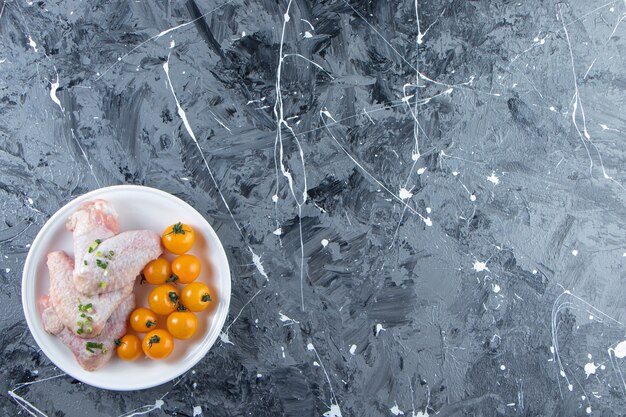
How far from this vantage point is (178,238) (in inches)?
40.4

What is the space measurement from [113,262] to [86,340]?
0.48ft

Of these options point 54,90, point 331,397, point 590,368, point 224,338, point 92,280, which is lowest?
point 590,368

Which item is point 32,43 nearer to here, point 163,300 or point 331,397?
point 163,300

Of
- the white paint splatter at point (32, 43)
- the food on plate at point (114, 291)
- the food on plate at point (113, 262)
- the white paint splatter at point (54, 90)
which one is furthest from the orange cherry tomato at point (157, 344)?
the white paint splatter at point (32, 43)

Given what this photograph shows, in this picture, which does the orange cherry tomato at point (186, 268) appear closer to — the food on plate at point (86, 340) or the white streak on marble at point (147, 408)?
the food on plate at point (86, 340)

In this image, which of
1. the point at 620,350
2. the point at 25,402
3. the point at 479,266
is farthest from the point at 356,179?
the point at 25,402

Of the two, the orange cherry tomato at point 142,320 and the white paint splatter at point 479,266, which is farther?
the white paint splatter at point 479,266

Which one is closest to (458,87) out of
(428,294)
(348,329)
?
(428,294)

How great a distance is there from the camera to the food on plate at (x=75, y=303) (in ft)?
3.28

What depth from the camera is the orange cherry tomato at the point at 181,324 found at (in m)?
1.03

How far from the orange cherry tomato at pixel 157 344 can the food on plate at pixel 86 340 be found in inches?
2.4

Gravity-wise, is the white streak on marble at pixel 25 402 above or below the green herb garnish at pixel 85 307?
below

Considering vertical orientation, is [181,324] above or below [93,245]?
below

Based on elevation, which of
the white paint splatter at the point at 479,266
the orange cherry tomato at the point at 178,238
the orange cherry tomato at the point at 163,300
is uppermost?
the orange cherry tomato at the point at 178,238
